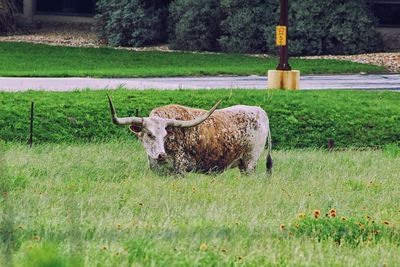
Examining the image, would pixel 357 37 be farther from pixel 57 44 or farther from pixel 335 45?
pixel 57 44

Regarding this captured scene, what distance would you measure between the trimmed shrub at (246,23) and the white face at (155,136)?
27638mm

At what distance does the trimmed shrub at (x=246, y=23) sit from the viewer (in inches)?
1592

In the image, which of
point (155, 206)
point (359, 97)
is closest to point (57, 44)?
point (359, 97)

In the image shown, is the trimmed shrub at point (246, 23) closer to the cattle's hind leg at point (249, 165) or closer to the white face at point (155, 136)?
the cattle's hind leg at point (249, 165)

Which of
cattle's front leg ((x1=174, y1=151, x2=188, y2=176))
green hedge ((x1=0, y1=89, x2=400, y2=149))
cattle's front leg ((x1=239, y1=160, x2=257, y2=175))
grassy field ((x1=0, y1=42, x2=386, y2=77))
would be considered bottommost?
grassy field ((x1=0, y1=42, x2=386, y2=77))

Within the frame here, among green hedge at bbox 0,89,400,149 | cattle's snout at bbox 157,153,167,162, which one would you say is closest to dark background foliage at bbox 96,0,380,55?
green hedge at bbox 0,89,400,149

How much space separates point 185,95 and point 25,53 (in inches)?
772

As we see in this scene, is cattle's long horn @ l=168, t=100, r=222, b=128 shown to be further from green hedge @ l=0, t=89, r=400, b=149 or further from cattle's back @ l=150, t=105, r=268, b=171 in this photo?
green hedge @ l=0, t=89, r=400, b=149

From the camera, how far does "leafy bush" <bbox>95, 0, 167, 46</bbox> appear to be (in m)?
42.8

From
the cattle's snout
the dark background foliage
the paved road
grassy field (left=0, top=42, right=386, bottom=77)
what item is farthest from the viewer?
the dark background foliage

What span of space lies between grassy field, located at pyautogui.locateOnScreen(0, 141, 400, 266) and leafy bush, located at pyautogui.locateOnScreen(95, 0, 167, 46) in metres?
27.4

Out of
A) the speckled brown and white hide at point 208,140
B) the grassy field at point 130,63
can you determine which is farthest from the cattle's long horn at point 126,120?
the grassy field at point 130,63

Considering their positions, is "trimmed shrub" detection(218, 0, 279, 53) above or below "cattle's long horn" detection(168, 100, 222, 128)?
below

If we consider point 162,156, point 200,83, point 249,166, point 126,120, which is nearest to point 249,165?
point 249,166
